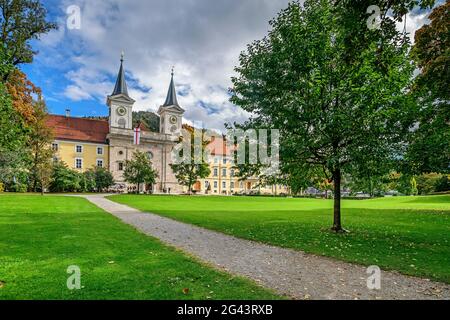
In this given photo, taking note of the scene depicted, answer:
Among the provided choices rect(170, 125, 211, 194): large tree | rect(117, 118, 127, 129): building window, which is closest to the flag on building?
rect(117, 118, 127, 129): building window

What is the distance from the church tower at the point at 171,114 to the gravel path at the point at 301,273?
5952 cm

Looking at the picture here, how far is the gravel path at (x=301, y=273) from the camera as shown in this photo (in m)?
5.06

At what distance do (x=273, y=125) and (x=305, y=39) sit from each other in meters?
3.38

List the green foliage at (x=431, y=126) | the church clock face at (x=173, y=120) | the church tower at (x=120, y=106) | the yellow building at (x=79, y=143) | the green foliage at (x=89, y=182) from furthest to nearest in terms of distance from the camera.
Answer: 1. the church clock face at (x=173, y=120)
2. the church tower at (x=120, y=106)
3. the yellow building at (x=79, y=143)
4. the green foliage at (x=89, y=182)
5. the green foliage at (x=431, y=126)

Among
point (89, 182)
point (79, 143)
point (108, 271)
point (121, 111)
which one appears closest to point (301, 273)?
point (108, 271)

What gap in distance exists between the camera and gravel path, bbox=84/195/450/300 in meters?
5.06

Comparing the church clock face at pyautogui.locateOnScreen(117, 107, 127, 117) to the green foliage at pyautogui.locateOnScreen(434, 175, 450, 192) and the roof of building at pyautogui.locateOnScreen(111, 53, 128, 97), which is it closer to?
the roof of building at pyautogui.locateOnScreen(111, 53, 128, 97)

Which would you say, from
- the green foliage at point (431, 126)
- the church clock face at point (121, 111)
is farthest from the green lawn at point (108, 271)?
the church clock face at point (121, 111)

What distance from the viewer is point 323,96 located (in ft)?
36.1

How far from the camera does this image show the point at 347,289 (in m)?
5.22

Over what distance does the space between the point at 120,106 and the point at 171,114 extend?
11522 mm

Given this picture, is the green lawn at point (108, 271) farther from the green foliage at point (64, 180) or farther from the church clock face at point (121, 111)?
the church clock face at point (121, 111)

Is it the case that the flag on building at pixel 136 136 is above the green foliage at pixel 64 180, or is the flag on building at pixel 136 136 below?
above
